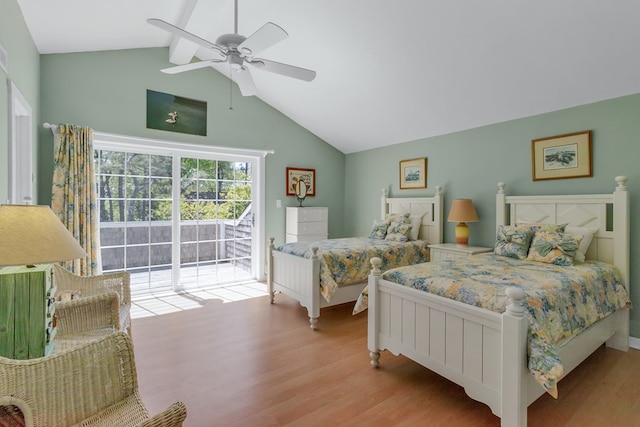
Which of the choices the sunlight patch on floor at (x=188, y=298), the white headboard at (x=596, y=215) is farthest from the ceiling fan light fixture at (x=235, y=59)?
the white headboard at (x=596, y=215)

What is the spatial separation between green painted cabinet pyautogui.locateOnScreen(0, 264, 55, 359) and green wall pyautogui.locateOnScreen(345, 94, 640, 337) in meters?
4.13

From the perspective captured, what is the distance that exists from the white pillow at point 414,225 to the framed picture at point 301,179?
72.6 inches

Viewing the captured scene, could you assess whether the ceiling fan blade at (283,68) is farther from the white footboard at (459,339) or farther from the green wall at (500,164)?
the green wall at (500,164)

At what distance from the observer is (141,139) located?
4.03 m

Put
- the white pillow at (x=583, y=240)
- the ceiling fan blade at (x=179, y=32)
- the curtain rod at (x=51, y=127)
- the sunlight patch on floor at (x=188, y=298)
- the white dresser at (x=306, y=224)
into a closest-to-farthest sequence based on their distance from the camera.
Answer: the ceiling fan blade at (x=179, y=32), the white pillow at (x=583, y=240), the curtain rod at (x=51, y=127), the sunlight patch on floor at (x=188, y=298), the white dresser at (x=306, y=224)

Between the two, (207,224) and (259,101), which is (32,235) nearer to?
(207,224)

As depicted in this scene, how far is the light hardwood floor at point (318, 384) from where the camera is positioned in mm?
1892

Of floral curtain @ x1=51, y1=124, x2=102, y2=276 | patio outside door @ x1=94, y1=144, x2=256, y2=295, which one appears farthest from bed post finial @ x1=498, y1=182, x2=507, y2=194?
floral curtain @ x1=51, y1=124, x2=102, y2=276

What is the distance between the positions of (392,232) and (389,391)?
2454 millimetres

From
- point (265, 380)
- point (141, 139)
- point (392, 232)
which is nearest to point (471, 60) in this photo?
point (392, 232)

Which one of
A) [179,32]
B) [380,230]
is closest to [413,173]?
[380,230]

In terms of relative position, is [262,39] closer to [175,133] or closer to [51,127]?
[175,133]

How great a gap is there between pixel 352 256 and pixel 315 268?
50 centimetres

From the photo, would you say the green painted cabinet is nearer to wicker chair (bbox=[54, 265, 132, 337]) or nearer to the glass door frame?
wicker chair (bbox=[54, 265, 132, 337])
